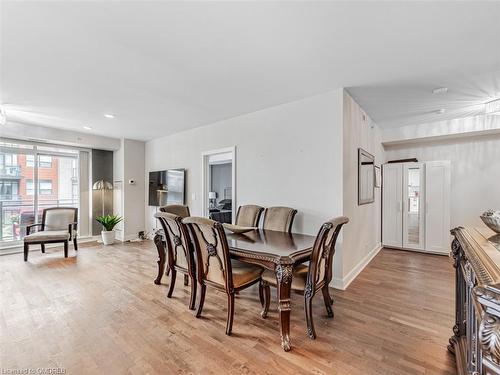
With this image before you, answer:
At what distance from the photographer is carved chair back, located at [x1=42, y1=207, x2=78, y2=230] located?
4.80m

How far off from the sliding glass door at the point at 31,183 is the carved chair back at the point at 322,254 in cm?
621

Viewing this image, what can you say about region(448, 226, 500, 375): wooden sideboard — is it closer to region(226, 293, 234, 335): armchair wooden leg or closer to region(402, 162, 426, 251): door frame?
region(226, 293, 234, 335): armchair wooden leg

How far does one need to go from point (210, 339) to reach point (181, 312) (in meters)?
0.58

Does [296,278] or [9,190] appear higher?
[9,190]

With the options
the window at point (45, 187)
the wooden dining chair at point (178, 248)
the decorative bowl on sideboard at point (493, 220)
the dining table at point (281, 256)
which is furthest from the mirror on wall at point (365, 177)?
the window at point (45, 187)

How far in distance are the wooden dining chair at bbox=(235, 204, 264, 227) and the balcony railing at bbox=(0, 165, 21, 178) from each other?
5.01 m

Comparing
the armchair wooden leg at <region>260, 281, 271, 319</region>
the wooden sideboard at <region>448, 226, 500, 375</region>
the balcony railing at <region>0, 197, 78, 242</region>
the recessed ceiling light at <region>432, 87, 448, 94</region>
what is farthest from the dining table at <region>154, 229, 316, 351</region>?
the balcony railing at <region>0, 197, 78, 242</region>

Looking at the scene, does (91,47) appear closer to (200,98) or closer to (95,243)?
(200,98)

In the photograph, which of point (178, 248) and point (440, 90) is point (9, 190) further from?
point (440, 90)

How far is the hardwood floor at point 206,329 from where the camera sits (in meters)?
1.69

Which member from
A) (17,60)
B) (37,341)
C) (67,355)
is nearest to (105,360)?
(67,355)

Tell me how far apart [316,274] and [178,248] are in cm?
160

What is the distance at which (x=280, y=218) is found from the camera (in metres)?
3.24

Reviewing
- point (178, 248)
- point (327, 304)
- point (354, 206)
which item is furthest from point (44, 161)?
point (354, 206)
